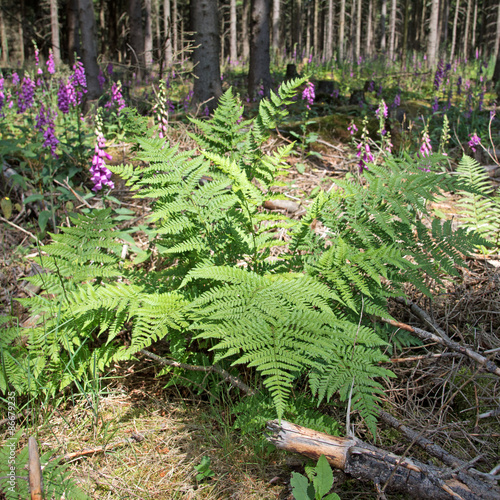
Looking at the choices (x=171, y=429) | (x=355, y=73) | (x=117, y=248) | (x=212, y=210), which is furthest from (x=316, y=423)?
(x=355, y=73)

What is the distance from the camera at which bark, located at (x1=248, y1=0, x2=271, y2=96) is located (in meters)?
7.06

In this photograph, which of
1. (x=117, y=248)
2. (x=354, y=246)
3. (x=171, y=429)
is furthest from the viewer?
(x=117, y=248)

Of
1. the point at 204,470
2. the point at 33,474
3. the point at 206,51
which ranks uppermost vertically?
the point at 206,51

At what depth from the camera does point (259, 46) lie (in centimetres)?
714

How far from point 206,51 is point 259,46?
2.42 metres

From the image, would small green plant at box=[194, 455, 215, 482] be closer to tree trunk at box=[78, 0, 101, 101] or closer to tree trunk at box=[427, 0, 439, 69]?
tree trunk at box=[78, 0, 101, 101]

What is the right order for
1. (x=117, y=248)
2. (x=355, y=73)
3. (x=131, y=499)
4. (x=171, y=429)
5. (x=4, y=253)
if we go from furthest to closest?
(x=355, y=73) < (x=4, y=253) < (x=117, y=248) < (x=171, y=429) < (x=131, y=499)

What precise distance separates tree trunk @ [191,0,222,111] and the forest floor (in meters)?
3.89

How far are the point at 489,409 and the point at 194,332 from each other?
1371mm

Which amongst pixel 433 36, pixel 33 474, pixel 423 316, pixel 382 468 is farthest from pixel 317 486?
pixel 433 36

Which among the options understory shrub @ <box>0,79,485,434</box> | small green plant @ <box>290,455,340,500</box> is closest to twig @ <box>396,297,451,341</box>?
understory shrub @ <box>0,79,485,434</box>

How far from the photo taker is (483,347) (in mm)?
1989

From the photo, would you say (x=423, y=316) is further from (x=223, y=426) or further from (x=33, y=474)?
(x=33, y=474)

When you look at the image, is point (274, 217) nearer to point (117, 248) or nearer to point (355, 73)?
point (117, 248)
